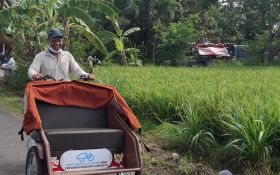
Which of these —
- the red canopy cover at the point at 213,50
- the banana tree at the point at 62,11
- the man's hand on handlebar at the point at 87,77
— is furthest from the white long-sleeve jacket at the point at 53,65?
the red canopy cover at the point at 213,50

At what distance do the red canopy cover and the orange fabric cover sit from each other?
26.6 m

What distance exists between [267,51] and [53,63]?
910 inches

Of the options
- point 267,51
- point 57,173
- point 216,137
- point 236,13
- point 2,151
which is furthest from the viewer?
point 236,13

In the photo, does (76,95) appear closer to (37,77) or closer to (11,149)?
(37,77)

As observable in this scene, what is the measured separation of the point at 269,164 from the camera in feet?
18.3

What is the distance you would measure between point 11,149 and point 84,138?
2916 mm

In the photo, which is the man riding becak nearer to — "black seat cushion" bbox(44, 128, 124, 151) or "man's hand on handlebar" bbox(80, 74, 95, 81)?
"man's hand on handlebar" bbox(80, 74, 95, 81)

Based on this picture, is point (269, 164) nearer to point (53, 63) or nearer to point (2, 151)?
point (53, 63)

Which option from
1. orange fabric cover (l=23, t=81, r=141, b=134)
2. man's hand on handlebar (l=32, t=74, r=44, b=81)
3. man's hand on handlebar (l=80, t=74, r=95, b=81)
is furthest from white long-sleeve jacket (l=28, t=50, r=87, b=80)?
orange fabric cover (l=23, t=81, r=141, b=134)

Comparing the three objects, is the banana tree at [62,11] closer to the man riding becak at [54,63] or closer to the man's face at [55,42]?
the man riding becak at [54,63]

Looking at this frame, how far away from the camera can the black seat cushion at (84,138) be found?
16.0 ft

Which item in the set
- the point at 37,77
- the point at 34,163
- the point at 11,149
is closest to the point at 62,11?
the point at 11,149

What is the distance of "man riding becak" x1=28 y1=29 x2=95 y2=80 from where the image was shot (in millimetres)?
5789

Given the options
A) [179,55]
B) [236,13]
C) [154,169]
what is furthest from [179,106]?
[236,13]
